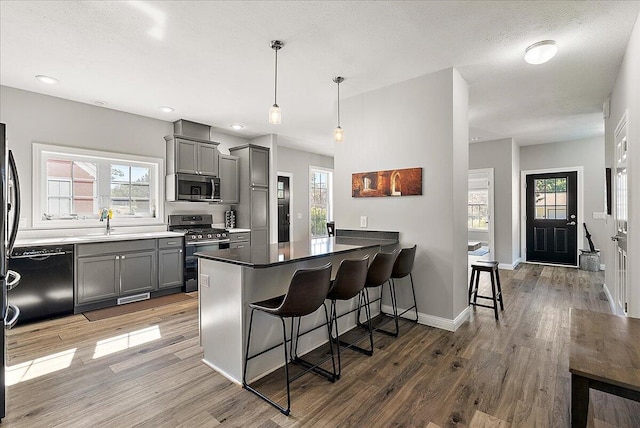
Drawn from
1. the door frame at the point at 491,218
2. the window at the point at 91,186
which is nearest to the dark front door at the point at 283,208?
the window at the point at 91,186

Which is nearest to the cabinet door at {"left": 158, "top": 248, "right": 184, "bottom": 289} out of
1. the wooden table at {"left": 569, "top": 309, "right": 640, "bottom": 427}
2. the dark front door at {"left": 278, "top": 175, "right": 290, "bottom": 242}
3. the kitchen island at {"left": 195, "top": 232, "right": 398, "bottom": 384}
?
the kitchen island at {"left": 195, "top": 232, "right": 398, "bottom": 384}

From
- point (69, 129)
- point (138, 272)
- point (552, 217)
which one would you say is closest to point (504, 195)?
point (552, 217)

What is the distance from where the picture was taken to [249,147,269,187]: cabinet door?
5887mm

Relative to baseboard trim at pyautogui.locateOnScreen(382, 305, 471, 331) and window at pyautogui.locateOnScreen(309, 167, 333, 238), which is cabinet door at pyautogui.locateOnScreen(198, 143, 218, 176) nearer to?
window at pyautogui.locateOnScreen(309, 167, 333, 238)

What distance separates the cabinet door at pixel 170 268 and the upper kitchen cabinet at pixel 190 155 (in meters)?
1.31

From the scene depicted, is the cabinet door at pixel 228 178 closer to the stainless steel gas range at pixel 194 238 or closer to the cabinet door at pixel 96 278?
the stainless steel gas range at pixel 194 238

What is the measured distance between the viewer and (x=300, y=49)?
2.92m

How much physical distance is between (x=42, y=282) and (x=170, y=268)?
4.70 ft

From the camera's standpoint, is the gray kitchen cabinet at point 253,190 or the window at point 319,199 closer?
the gray kitchen cabinet at point 253,190

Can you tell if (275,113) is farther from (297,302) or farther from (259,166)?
(259,166)

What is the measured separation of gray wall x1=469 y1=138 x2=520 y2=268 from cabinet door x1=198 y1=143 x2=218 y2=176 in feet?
18.1

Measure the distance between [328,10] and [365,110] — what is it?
167 centimetres

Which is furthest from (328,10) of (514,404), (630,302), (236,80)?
(630,302)

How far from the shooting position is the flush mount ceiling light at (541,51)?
9.05 ft
